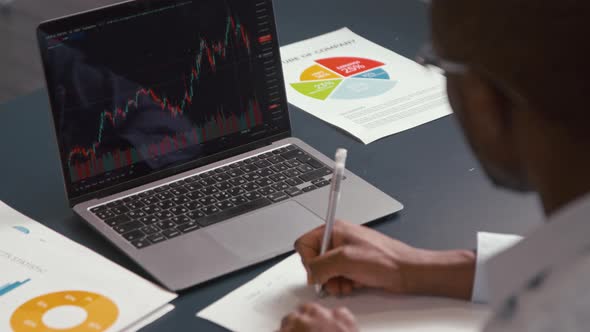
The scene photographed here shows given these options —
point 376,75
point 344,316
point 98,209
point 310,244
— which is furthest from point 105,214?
point 376,75

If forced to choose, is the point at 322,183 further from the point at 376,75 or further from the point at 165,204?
the point at 376,75

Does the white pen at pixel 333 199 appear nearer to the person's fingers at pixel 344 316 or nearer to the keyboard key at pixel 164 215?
the person's fingers at pixel 344 316

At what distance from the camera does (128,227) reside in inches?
55.2

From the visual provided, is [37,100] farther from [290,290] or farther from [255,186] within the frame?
[290,290]

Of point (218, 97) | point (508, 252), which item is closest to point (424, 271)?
point (508, 252)

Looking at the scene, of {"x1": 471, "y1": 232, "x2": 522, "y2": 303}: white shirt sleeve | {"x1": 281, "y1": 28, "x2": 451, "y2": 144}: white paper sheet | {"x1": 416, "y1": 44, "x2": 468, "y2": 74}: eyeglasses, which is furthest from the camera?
{"x1": 281, "y1": 28, "x2": 451, "y2": 144}: white paper sheet

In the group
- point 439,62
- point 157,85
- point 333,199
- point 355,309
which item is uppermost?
point 439,62

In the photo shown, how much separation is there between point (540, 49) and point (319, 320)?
1.54 ft

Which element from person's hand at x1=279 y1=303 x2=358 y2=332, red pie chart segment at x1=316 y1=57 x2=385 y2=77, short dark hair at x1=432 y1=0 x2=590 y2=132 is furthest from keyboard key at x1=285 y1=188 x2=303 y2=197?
short dark hair at x1=432 y1=0 x2=590 y2=132

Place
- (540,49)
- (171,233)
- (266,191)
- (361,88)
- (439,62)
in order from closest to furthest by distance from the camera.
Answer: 1. (540,49)
2. (439,62)
3. (171,233)
4. (266,191)
5. (361,88)

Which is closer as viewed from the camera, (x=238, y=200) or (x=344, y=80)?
(x=238, y=200)

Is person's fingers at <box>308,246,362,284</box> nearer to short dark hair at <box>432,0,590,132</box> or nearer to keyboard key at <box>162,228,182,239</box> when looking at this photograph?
keyboard key at <box>162,228,182,239</box>

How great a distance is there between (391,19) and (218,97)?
0.69 meters

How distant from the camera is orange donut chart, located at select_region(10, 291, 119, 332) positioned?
1.22 meters
